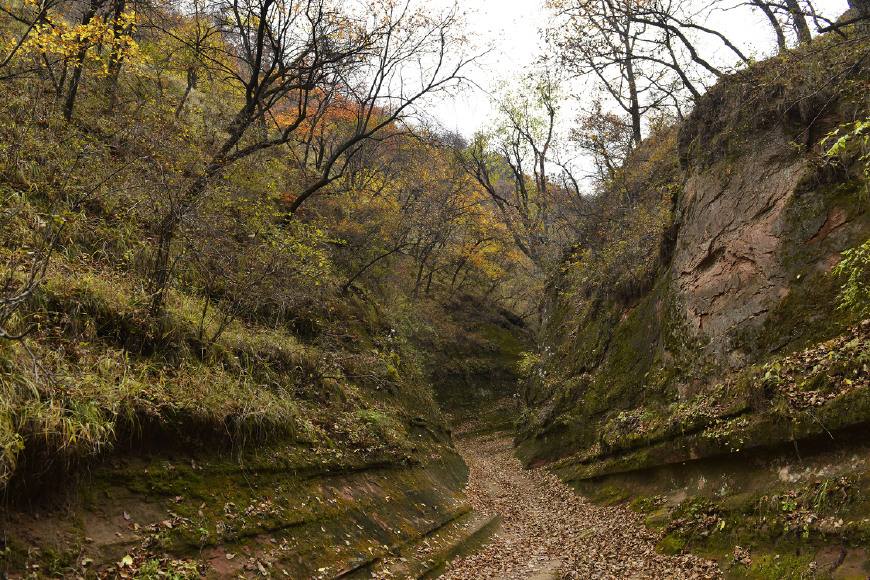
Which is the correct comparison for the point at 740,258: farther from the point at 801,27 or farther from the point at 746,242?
the point at 801,27

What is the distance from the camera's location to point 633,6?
14.5 m

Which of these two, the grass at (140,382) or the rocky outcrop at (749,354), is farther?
the rocky outcrop at (749,354)

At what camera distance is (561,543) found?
9703 millimetres

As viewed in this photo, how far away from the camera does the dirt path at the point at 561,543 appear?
25.0ft

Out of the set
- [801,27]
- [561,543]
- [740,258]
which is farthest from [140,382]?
[801,27]

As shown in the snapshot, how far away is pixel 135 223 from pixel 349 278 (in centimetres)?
983

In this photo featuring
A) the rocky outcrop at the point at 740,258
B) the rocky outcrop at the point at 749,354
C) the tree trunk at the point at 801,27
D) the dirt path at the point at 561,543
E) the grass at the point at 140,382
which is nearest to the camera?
→ the grass at the point at 140,382

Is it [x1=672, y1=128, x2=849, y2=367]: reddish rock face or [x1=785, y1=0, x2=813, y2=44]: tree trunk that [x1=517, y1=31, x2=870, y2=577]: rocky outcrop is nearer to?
[x1=672, y1=128, x2=849, y2=367]: reddish rock face

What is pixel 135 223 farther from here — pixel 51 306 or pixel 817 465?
pixel 817 465

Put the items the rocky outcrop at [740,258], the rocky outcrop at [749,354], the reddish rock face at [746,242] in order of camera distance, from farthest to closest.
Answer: the reddish rock face at [746,242], the rocky outcrop at [740,258], the rocky outcrop at [749,354]

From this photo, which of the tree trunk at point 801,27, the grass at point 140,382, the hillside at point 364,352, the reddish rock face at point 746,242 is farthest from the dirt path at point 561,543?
the tree trunk at point 801,27

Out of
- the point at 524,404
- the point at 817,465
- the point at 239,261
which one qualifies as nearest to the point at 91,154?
the point at 239,261

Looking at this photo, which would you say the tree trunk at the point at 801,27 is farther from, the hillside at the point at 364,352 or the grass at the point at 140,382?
the grass at the point at 140,382

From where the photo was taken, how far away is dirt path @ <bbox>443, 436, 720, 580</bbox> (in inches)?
300
